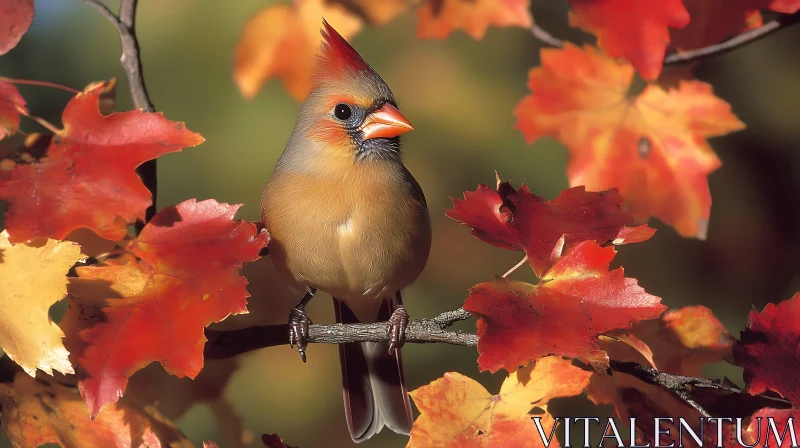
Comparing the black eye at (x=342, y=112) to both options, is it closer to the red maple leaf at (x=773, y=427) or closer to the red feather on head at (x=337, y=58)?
the red feather on head at (x=337, y=58)

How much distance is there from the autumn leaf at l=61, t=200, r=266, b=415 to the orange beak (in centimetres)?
29

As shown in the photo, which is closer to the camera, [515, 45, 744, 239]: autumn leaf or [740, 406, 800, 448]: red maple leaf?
[740, 406, 800, 448]: red maple leaf

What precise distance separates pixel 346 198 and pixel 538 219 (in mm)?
292

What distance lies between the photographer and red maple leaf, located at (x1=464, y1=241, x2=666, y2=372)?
83 centimetres

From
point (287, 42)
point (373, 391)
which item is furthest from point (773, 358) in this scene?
point (287, 42)

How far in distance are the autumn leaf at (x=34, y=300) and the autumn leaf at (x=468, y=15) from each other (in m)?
0.72

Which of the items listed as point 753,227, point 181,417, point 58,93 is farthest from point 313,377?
point 753,227

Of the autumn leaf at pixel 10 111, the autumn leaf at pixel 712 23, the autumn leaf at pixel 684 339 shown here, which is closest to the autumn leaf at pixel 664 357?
the autumn leaf at pixel 684 339

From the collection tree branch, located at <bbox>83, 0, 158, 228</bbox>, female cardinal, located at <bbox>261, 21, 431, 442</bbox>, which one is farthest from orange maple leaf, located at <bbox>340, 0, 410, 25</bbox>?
tree branch, located at <bbox>83, 0, 158, 228</bbox>

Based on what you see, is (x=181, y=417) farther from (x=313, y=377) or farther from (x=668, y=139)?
(x=668, y=139)

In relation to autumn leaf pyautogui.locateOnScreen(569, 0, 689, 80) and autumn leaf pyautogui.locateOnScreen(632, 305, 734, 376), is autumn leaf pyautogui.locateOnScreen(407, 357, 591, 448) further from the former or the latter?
autumn leaf pyautogui.locateOnScreen(569, 0, 689, 80)

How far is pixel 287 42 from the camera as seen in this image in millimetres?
1415

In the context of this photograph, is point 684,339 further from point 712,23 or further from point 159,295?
point 159,295

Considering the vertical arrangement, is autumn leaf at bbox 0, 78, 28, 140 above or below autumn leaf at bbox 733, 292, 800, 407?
above
